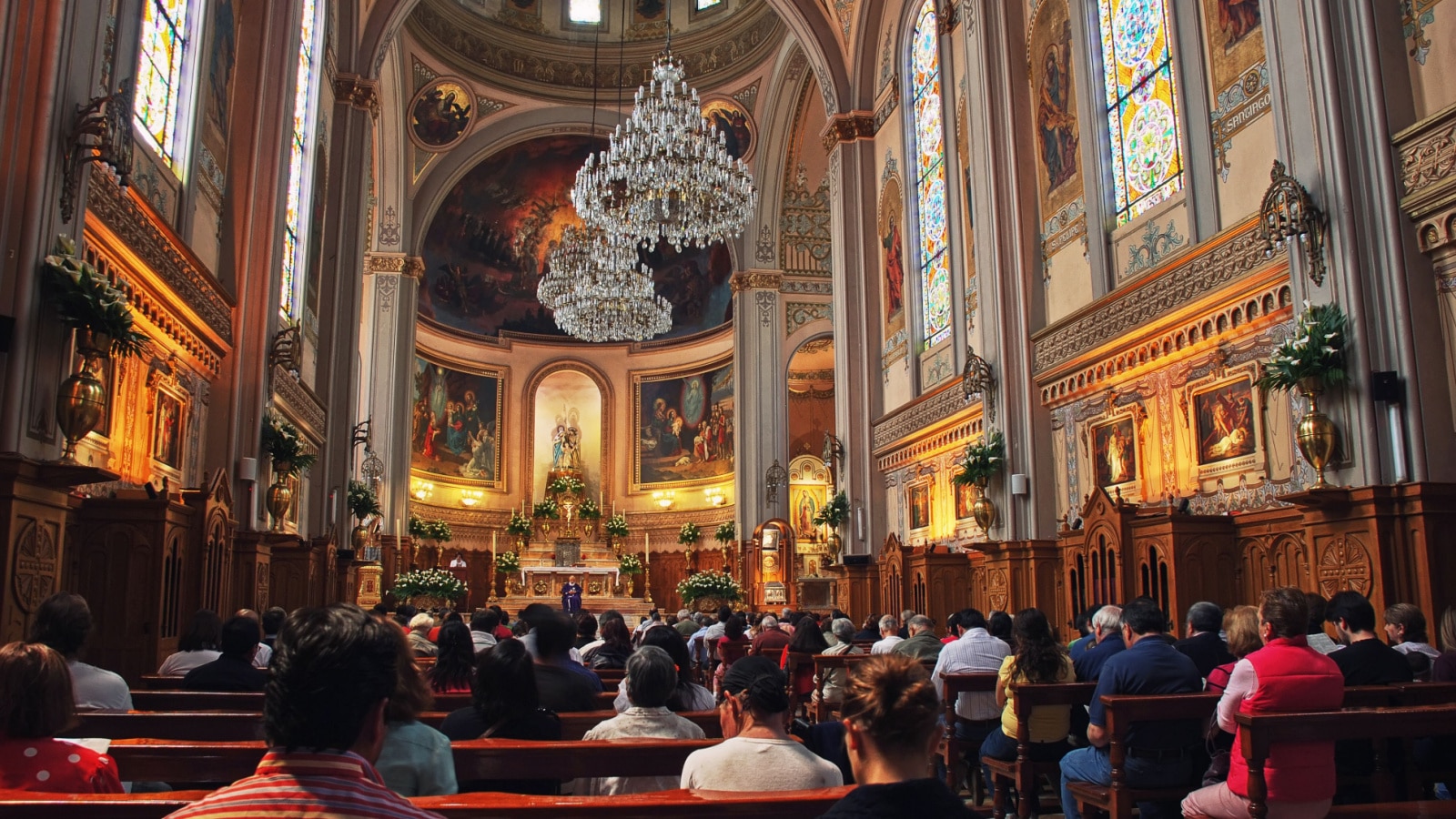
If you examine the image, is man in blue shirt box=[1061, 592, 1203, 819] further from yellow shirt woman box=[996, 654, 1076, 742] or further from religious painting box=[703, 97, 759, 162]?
religious painting box=[703, 97, 759, 162]

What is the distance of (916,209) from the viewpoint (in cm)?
1898

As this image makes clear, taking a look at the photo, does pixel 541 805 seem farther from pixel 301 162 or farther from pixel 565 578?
pixel 565 578

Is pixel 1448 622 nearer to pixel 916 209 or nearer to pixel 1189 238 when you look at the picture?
pixel 1189 238

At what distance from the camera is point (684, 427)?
102ft

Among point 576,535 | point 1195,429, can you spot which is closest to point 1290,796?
point 1195,429

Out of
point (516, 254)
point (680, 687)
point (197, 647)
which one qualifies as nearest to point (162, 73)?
point (197, 647)

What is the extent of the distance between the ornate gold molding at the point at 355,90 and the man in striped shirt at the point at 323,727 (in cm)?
1888

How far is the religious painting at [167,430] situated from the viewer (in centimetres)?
1052

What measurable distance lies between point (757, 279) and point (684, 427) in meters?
6.21

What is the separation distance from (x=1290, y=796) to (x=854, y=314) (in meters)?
17.3

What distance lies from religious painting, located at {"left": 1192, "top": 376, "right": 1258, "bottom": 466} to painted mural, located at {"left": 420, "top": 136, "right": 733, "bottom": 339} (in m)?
19.1

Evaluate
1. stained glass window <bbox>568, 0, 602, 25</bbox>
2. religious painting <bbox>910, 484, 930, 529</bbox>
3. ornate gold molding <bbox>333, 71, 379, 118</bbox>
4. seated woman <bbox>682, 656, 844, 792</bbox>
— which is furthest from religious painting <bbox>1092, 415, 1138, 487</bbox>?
stained glass window <bbox>568, 0, 602, 25</bbox>

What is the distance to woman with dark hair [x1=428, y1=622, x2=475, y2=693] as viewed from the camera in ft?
17.1

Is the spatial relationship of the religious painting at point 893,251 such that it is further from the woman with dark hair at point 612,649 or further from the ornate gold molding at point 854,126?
the woman with dark hair at point 612,649
